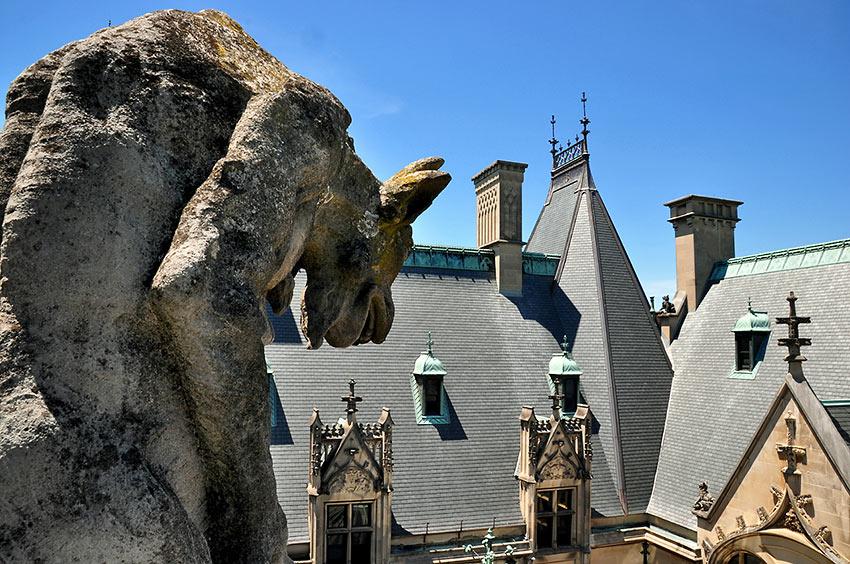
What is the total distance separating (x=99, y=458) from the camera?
2.19 metres

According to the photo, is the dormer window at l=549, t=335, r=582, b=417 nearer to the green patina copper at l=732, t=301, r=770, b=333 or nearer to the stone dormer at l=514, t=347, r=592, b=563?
the stone dormer at l=514, t=347, r=592, b=563

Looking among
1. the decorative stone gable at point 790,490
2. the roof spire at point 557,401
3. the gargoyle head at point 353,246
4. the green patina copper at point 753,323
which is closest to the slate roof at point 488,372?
the roof spire at point 557,401

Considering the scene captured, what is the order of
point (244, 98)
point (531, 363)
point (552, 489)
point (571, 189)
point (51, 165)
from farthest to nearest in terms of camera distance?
1. point (571, 189)
2. point (531, 363)
3. point (552, 489)
4. point (244, 98)
5. point (51, 165)

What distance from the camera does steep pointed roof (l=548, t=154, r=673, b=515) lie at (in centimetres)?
2000

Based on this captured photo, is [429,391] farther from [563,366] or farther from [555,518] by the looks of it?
[555,518]

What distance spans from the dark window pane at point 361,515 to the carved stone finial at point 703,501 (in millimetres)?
8562

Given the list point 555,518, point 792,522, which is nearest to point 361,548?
point 555,518

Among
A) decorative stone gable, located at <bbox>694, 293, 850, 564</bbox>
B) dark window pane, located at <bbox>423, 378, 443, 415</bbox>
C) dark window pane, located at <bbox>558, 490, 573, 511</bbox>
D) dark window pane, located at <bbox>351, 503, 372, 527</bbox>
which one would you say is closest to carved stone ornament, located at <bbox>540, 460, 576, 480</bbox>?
dark window pane, located at <bbox>558, 490, 573, 511</bbox>

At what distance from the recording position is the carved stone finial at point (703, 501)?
55.1 feet

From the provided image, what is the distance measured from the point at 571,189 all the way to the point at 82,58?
82.2ft

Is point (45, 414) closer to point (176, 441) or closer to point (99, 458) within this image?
point (99, 458)

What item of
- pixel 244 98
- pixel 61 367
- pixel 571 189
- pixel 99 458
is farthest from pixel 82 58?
pixel 571 189

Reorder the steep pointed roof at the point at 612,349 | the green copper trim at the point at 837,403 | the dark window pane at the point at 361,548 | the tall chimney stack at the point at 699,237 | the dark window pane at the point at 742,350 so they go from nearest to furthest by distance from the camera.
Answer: the green copper trim at the point at 837,403
the dark window pane at the point at 361,548
the dark window pane at the point at 742,350
the steep pointed roof at the point at 612,349
the tall chimney stack at the point at 699,237

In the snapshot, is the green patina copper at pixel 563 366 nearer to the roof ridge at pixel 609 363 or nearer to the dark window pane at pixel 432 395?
the roof ridge at pixel 609 363
